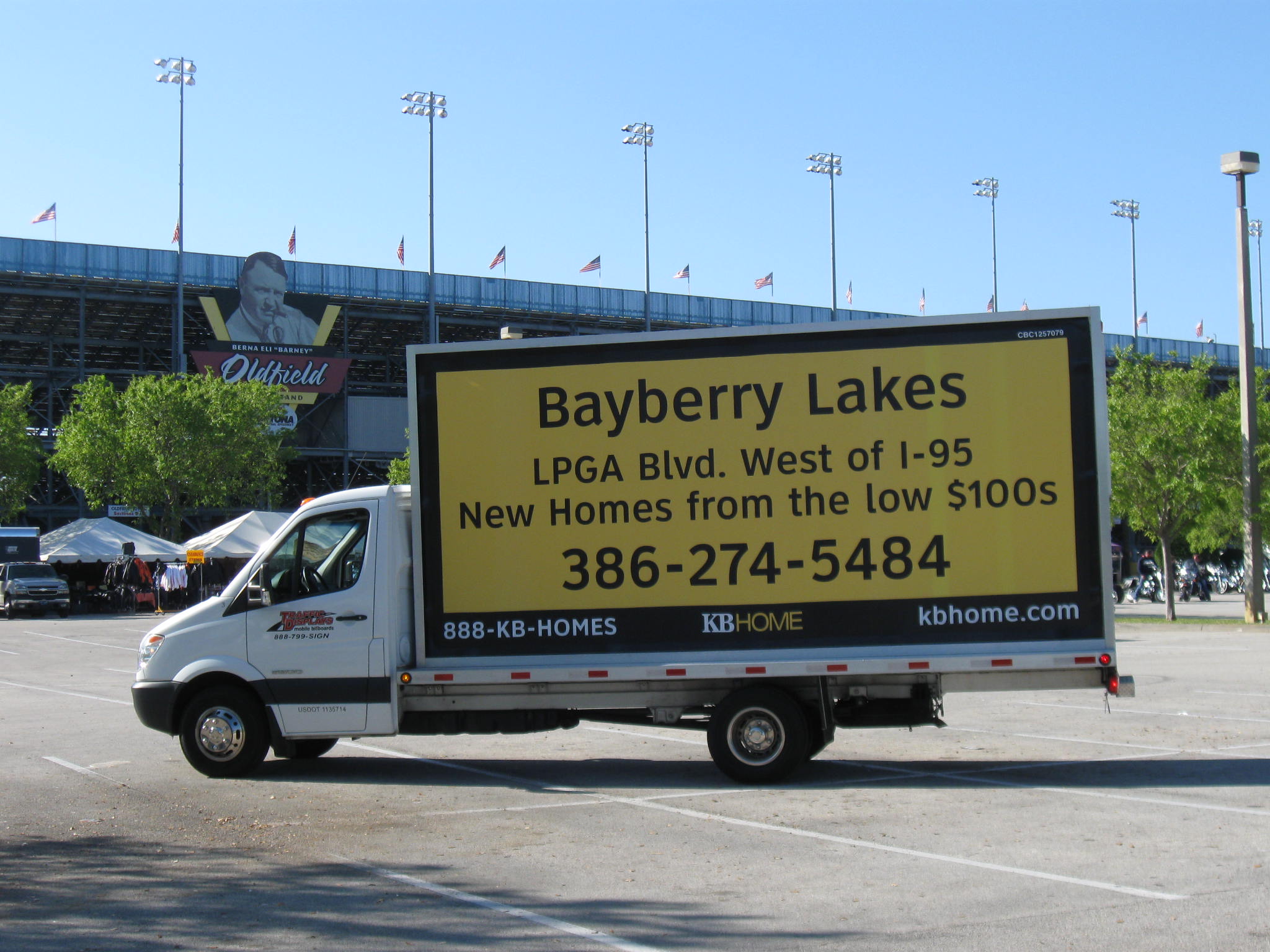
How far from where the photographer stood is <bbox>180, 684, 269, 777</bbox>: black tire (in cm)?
1130

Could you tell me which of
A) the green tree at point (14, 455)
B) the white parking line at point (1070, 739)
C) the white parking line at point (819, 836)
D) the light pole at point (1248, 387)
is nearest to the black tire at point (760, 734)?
the white parking line at point (819, 836)

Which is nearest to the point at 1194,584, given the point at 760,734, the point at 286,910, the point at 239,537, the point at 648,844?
the point at 239,537

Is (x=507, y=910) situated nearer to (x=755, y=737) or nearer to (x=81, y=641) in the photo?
(x=755, y=737)

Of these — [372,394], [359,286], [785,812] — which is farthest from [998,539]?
[372,394]

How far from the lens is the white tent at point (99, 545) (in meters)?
46.4

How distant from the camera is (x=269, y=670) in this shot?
1121 cm

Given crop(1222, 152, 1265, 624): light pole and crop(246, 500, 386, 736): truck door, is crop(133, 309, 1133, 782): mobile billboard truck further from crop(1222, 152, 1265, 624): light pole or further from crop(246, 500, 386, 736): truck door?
crop(1222, 152, 1265, 624): light pole

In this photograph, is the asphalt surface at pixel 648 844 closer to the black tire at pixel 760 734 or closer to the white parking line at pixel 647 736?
the white parking line at pixel 647 736

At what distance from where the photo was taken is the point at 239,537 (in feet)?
136

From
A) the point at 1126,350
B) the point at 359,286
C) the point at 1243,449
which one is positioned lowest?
the point at 1243,449

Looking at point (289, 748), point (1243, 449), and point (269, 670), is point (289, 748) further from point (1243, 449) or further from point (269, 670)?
point (1243, 449)

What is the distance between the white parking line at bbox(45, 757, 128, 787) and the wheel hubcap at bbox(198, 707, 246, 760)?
722 millimetres

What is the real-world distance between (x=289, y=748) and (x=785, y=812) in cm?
458

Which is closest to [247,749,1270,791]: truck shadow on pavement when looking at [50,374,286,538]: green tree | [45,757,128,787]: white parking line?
[45,757,128,787]: white parking line
